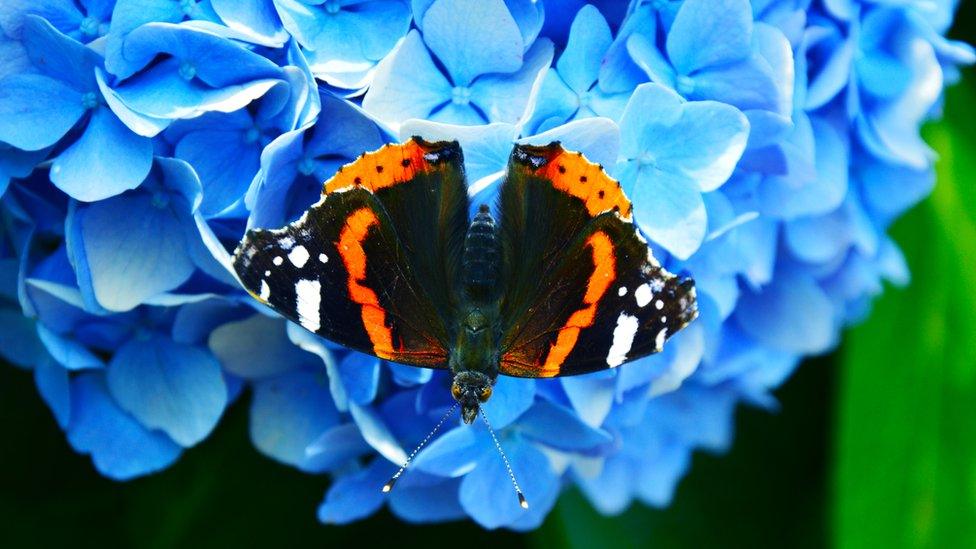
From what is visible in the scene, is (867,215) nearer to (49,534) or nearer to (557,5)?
(557,5)

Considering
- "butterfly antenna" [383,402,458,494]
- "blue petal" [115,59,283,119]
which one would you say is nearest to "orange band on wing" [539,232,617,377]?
"butterfly antenna" [383,402,458,494]

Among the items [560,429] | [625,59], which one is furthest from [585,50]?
[560,429]

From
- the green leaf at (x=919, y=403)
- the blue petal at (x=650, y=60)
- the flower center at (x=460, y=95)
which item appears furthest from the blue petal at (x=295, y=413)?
the green leaf at (x=919, y=403)

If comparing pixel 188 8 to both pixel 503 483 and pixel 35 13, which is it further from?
pixel 503 483

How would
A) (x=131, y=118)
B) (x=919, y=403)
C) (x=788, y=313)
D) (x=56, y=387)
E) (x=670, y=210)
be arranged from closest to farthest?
1. (x=131, y=118)
2. (x=670, y=210)
3. (x=56, y=387)
4. (x=788, y=313)
5. (x=919, y=403)

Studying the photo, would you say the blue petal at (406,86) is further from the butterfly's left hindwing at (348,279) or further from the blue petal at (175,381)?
the blue petal at (175,381)

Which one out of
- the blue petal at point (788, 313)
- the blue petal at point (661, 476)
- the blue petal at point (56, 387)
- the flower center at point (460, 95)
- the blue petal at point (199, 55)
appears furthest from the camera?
the blue petal at point (661, 476)
